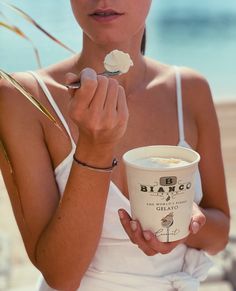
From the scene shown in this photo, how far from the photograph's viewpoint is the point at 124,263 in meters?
2.00

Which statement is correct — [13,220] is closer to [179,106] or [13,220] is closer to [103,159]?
[179,106]

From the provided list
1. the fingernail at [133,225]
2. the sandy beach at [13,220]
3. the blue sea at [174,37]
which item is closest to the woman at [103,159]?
the fingernail at [133,225]

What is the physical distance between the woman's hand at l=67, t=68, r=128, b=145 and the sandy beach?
8.89 feet

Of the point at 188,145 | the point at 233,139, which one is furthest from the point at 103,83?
the point at 233,139

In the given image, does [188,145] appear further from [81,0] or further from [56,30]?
[56,30]

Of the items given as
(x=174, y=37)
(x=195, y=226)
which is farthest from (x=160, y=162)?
(x=174, y=37)

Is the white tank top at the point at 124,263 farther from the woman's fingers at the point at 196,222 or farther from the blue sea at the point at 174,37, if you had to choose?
the blue sea at the point at 174,37

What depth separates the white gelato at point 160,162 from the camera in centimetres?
155

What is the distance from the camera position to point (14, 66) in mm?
14938

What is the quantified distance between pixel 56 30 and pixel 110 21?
1728cm

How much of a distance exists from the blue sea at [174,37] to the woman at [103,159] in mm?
8715

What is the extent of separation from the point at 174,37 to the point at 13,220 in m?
15.0

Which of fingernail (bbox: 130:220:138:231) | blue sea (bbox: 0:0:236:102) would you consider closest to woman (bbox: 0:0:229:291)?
fingernail (bbox: 130:220:138:231)

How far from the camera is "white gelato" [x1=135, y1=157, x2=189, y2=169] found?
60.9 inches
